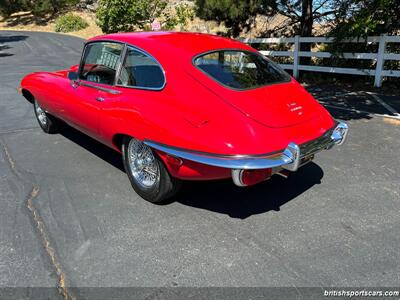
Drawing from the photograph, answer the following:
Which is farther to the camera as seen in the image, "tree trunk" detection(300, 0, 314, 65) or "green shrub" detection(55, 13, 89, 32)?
"green shrub" detection(55, 13, 89, 32)

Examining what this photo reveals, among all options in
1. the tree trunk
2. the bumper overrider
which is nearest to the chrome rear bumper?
the bumper overrider

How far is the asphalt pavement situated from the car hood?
0.87 m

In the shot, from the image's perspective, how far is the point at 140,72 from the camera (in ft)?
12.5

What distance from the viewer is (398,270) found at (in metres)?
2.74

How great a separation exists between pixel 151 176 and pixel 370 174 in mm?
2575

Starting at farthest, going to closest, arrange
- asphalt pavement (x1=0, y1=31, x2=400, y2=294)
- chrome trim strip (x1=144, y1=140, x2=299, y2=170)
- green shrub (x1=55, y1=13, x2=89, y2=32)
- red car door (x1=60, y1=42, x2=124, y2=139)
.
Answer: green shrub (x1=55, y1=13, x2=89, y2=32)
red car door (x1=60, y1=42, x2=124, y2=139)
chrome trim strip (x1=144, y1=140, x2=299, y2=170)
asphalt pavement (x1=0, y1=31, x2=400, y2=294)

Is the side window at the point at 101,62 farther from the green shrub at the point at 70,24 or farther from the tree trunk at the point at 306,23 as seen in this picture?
the green shrub at the point at 70,24

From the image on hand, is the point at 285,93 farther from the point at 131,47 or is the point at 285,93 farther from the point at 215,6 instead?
the point at 215,6

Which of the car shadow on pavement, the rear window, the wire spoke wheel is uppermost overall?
the rear window

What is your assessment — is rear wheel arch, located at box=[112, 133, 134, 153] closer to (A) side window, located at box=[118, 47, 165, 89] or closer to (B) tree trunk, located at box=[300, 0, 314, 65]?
(A) side window, located at box=[118, 47, 165, 89]

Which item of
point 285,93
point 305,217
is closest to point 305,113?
point 285,93

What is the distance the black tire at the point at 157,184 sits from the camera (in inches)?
139

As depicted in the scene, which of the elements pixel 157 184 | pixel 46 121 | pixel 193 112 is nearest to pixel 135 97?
pixel 193 112

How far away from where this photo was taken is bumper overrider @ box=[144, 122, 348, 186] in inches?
116
